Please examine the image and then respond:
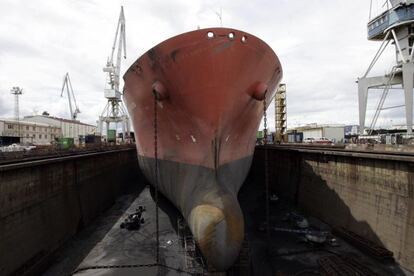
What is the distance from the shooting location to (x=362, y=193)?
438 inches

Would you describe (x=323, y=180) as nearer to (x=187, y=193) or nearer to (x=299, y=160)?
(x=299, y=160)

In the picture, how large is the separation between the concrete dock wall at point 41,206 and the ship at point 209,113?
483cm

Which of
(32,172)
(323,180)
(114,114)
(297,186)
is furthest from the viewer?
(114,114)

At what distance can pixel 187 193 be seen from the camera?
863 cm

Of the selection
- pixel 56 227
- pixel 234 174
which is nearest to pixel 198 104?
pixel 234 174

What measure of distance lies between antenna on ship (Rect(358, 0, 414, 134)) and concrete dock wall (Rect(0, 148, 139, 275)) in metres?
26.8

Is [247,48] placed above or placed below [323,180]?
above

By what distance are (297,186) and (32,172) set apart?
14020 mm

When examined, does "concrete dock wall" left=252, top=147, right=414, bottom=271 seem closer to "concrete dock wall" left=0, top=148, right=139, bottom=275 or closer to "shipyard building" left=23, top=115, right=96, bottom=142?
"concrete dock wall" left=0, top=148, right=139, bottom=275

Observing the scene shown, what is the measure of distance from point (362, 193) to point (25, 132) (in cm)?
6887

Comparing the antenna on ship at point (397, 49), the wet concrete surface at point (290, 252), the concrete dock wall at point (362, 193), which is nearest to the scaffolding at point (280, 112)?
the antenna on ship at point (397, 49)

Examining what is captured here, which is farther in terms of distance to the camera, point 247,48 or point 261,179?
point 261,179

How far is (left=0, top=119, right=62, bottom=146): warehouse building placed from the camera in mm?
50656

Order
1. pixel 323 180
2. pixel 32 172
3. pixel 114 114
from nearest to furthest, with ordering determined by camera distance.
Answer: pixel 32 172 < pixel 323 180 < pixel 114 114
